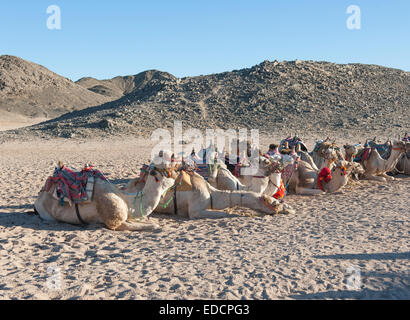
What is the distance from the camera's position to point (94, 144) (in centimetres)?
2345

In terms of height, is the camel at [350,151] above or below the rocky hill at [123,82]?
below

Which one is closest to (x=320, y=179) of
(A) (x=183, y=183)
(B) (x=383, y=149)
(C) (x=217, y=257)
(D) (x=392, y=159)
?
(D) (x=392, y=159)

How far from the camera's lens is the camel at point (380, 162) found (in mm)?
10602

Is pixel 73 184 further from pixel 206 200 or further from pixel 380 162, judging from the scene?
pixel 380 162

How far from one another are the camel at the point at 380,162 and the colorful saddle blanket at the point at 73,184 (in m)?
7.48

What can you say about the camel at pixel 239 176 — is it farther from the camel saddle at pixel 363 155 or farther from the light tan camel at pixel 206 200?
the camel saddle at pixel 363 155

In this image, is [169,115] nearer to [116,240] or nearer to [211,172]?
[211,172]

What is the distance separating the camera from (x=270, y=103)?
3159cm

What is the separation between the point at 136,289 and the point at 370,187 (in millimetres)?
7410

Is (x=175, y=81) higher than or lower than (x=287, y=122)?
higher

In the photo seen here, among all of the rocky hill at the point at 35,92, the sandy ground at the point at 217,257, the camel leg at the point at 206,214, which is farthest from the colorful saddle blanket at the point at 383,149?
the rocky hill at the point at 35,92

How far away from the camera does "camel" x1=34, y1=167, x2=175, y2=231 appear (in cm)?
581

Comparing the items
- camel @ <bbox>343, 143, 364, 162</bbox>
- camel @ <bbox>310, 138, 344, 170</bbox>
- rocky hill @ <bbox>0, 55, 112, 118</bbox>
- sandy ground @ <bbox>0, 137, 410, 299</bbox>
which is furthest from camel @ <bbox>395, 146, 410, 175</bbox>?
rocky hill @ <bbox>0, 55, 112, 118</bbox>
